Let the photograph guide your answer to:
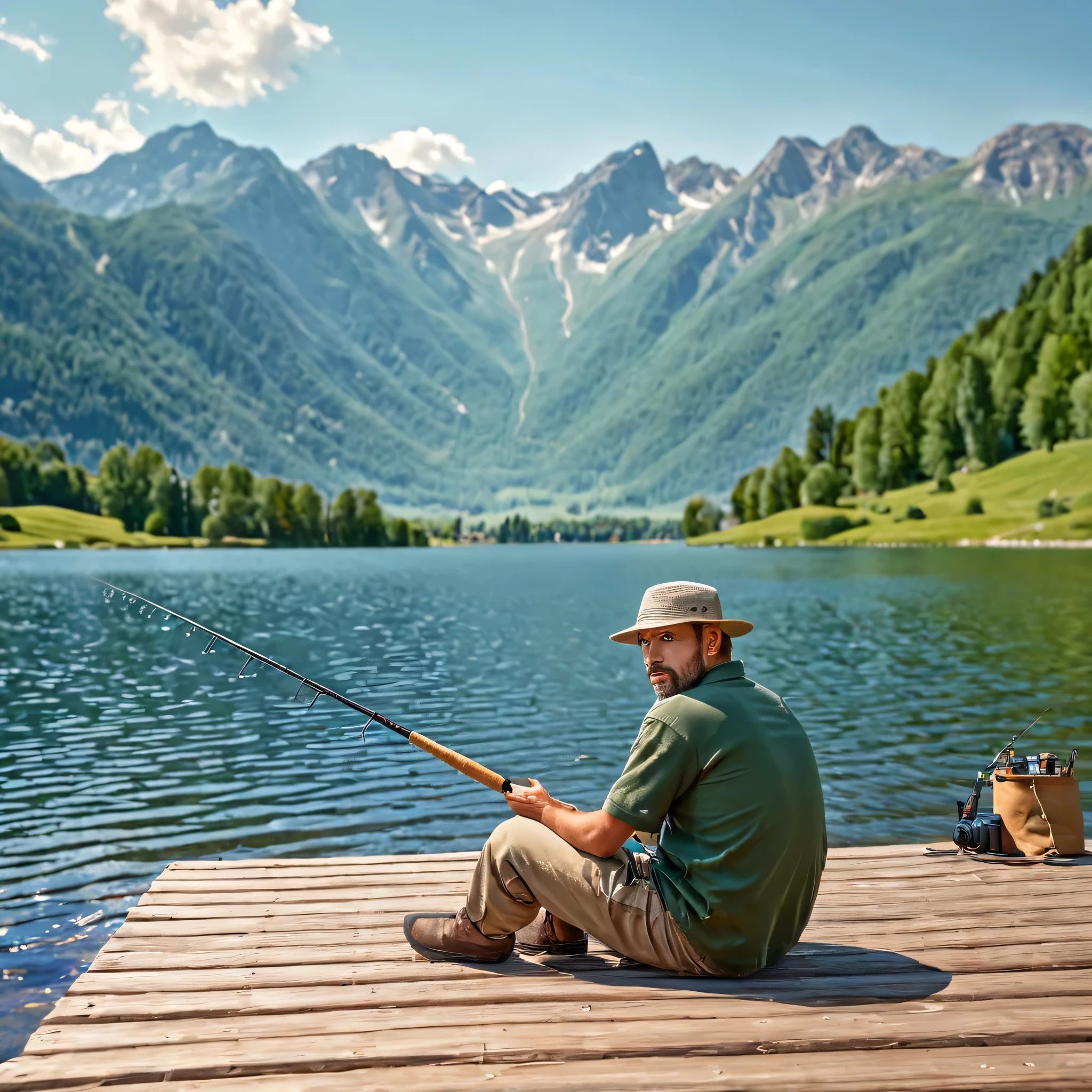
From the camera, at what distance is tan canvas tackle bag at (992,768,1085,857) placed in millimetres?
9938

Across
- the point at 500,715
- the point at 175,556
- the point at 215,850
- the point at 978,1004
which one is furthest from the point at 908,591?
the point at 175,556

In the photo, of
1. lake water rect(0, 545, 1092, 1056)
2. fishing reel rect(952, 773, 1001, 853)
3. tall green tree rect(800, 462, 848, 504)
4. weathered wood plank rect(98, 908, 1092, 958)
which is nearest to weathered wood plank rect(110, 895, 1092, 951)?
weathered wood plank rect(98, 908, 1092, 958)

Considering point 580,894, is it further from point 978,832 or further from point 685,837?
point 978,832

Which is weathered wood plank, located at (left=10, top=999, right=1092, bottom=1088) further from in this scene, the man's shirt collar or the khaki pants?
the man's shirt collar

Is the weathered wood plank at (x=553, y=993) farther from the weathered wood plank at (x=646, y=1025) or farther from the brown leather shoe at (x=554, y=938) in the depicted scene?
the brown leather shoe at (x=554, y=938)

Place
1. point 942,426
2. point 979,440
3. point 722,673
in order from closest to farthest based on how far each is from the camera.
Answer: point 722,673 < point 979,440 < point 942,426

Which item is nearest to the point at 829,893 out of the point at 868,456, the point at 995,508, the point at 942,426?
the point at 995,508

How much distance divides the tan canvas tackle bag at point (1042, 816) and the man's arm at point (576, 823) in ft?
17.8

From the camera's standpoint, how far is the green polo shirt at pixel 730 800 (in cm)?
612

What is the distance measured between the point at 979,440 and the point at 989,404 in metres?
6.72

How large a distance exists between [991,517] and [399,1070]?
158 metres

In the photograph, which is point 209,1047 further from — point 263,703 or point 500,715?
point 263,703

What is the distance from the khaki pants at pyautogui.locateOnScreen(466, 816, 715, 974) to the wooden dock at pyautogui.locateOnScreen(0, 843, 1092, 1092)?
235 millimetres

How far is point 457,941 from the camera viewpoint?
23.4 feet
